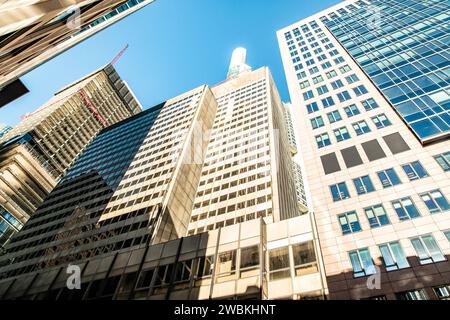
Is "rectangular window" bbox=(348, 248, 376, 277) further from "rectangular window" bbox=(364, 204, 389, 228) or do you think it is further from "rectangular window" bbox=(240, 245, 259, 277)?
"rectangular window" bbox=(240, 245, 259, 277)

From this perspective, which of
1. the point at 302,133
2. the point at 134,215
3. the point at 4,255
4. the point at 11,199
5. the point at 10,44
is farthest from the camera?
the point at 11,199

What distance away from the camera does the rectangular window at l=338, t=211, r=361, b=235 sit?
89.4ft

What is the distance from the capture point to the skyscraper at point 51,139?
276 ft

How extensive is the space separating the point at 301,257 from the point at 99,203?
59.4 meters

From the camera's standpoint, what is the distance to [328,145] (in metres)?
37.3

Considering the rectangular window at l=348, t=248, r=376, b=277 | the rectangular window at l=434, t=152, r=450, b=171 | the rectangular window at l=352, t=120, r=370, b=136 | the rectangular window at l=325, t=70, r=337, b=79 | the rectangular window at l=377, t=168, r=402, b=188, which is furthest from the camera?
the rectangular window at l=325, t=70, r=337, b=79

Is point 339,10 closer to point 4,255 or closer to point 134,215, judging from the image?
point 134,215

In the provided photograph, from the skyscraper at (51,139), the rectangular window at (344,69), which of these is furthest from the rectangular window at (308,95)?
the skyscraper at (51,139)

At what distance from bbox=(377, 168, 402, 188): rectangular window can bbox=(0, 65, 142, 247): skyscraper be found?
85587 millimetres

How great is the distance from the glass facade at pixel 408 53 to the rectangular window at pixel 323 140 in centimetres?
889

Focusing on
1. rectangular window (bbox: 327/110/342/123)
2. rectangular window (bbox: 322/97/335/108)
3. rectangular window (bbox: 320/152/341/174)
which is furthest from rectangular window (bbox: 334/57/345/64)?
rectangular window (bbox: 320/152/341/174)

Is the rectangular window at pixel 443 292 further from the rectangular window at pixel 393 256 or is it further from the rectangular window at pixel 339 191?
the rectangular window at pixel 339 191

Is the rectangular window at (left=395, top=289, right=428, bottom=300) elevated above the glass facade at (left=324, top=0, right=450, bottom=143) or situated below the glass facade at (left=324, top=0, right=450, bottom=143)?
below

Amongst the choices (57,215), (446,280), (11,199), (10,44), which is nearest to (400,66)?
(446,280)
